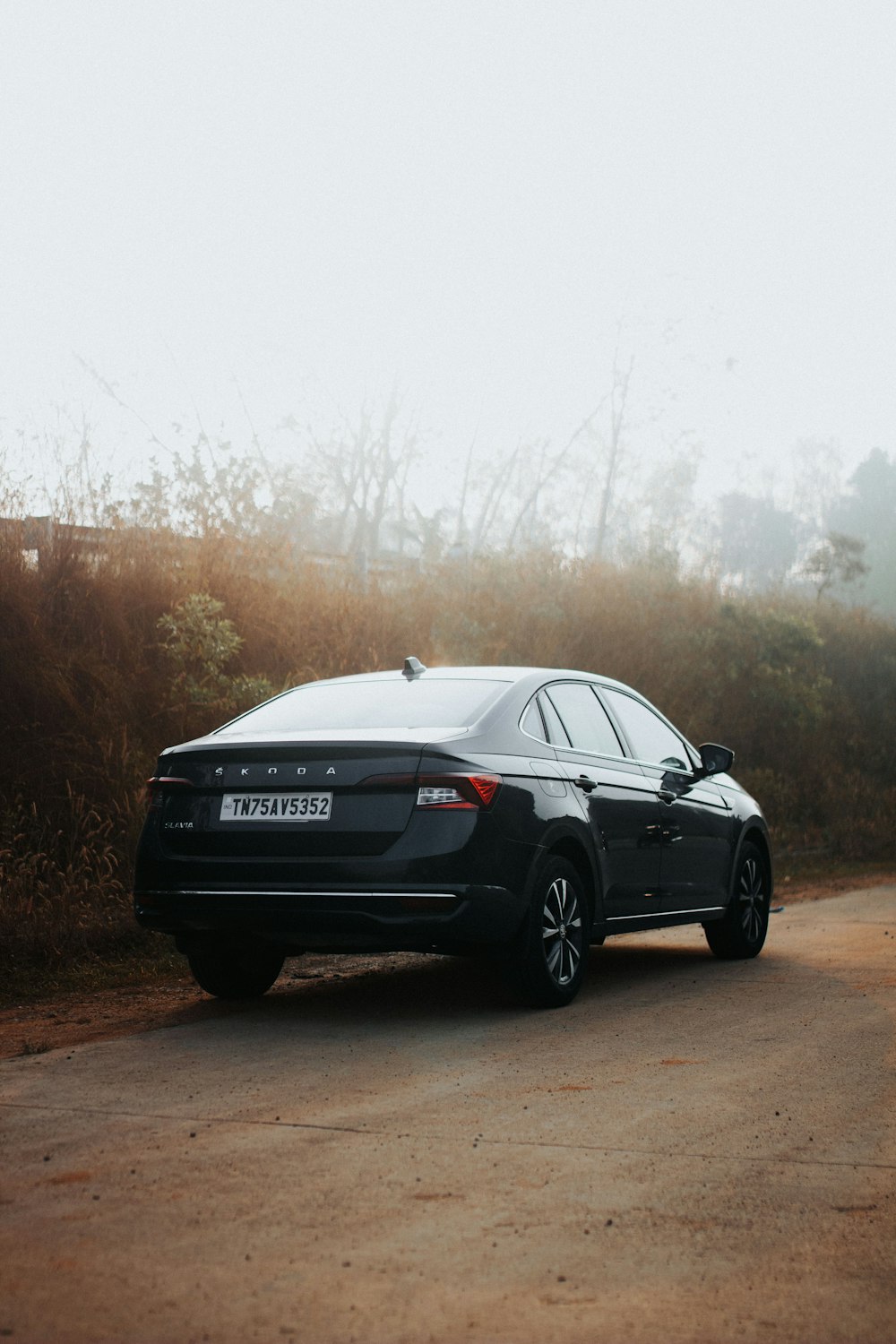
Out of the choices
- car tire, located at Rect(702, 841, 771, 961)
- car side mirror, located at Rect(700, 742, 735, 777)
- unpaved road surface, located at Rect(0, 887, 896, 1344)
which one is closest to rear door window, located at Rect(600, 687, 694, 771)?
car side mirror, located at Rect(700, 742, 735, 777)

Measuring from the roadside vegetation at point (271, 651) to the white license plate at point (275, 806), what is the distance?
7.65 ft

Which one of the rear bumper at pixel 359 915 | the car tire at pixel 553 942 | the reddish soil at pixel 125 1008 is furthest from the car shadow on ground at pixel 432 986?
the rear bumper at pixel 359 915

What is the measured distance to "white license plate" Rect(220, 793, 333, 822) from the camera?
6.65 meters

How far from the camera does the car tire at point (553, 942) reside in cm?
697

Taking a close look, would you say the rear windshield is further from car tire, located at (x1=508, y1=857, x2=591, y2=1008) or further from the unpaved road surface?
the unpaved road surface

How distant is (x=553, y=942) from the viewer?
7.25 metres

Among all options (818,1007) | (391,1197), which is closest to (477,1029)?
(818,1007)

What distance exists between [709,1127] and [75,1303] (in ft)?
7.86

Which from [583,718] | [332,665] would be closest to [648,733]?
[583,718]

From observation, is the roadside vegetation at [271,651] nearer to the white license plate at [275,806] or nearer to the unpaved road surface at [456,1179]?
the white license plate at [275,806]

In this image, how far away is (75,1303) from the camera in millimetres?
3254

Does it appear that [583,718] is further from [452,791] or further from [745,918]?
[745,918]

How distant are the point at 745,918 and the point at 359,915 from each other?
399 centimetres

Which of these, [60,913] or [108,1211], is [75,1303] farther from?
[60,913]
